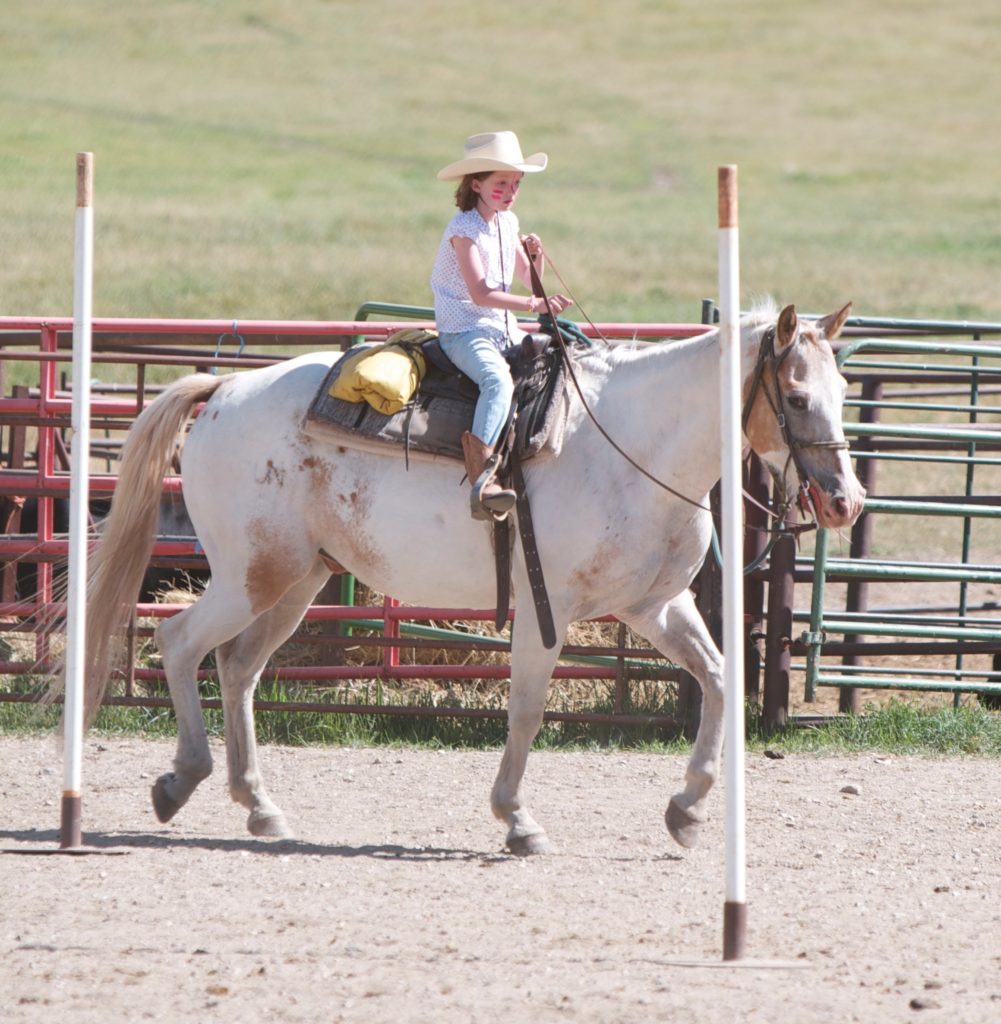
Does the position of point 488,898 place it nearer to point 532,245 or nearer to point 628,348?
point 628,348

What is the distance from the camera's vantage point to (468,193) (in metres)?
6.12

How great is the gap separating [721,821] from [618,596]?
115 centimetres

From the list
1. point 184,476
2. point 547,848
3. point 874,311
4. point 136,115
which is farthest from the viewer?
point 136,115

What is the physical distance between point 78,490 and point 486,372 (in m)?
1.45

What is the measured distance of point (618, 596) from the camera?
237 inches

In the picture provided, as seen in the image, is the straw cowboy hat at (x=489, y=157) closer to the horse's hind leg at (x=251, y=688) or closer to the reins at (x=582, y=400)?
the reins at (x=582, y=400)

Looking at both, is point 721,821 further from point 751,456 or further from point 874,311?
point 874,311

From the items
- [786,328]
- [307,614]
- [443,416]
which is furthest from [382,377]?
[307,614]

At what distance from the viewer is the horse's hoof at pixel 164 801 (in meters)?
6.24

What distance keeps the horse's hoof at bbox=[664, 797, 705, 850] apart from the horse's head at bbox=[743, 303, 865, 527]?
46.3 inches

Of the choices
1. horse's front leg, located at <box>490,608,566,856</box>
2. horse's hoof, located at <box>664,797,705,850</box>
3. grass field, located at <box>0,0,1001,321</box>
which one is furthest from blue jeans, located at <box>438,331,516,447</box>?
grass field, located at <box>0,0,1001,321</box>

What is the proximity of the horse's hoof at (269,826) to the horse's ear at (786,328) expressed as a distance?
2.44 metres

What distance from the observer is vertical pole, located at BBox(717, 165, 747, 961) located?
15.0ft

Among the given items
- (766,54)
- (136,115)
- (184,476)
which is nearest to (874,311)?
(184,476)
